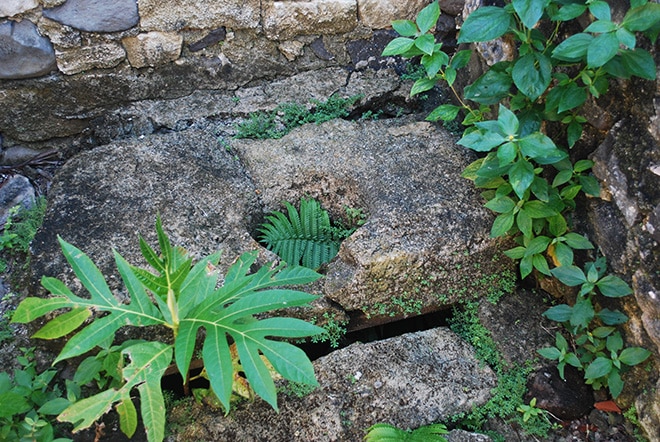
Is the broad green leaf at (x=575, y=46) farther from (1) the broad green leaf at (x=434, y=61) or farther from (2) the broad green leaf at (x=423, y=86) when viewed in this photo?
(2) the broad green leaf at (x=423, y=86)

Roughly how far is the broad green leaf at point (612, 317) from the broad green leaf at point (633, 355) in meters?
0.10

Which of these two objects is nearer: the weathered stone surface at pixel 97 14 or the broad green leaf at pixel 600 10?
the broad green leaf at pixel 600 10

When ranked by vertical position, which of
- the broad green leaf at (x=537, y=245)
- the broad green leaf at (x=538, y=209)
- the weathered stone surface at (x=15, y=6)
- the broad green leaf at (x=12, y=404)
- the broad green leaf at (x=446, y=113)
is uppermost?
the weathered stone surface at (x=15, y=6)

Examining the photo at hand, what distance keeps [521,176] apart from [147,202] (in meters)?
1.58

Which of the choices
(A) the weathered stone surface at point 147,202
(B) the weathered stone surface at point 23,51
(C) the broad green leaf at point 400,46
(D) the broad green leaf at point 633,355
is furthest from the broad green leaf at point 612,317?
(B) the weathered stone surface at point 23,51

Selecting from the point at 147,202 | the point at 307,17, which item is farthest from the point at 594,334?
the point at 307,17

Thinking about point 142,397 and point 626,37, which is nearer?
point 142,397

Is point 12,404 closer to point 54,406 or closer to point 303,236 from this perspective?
point 54,406

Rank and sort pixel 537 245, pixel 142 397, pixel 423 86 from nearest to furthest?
pixel 142 397 < pixel 537 245 < pixel 423 86

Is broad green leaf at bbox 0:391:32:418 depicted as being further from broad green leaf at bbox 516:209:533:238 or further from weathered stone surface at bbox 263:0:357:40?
weathered stone surface at bbox 263:0:357:40

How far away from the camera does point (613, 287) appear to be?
6.93 feet

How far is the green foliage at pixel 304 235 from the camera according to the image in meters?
2.66

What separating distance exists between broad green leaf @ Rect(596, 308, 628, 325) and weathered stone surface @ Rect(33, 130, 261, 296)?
1.41 m

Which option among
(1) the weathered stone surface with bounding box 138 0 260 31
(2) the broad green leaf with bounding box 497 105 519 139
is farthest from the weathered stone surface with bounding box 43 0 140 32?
(2) the broad green leaf with bounding box 497 105 519 139
